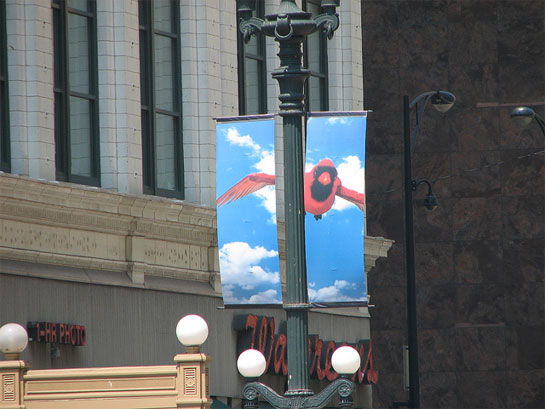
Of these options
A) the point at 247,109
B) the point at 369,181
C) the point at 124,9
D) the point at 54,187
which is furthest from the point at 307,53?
the point at 369,181

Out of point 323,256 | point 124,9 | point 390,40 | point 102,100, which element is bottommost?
point 323,256

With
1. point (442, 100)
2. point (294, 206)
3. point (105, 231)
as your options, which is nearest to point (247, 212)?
point (294, 206)

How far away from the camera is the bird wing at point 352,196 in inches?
590

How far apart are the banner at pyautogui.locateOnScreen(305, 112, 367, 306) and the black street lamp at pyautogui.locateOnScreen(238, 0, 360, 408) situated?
0.41ft

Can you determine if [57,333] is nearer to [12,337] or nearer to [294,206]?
[12,337]

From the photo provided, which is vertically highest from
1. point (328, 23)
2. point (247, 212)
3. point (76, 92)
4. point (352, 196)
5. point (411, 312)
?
point (76, 92)

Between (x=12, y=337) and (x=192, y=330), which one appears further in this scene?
(x=12, y=337)

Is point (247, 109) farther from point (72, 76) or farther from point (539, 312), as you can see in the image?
point (539, 312)

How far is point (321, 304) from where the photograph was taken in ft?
48.2

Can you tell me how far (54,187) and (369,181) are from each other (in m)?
23.9

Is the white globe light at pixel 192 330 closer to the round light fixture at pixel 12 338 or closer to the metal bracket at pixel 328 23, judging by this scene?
the round light fixture at pixel 12 338

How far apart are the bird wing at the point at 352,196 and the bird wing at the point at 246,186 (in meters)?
0.70

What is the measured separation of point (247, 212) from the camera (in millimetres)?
15039

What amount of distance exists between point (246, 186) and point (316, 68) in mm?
17035
